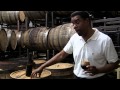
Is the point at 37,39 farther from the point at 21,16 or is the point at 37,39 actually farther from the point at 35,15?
the point at 21,16

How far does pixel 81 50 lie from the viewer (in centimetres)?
242

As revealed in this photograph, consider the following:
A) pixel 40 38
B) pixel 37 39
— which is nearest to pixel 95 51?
pixel 40 38

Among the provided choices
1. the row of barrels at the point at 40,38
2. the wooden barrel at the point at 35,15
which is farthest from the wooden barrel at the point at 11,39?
the wooden barrel at the point at 35,15

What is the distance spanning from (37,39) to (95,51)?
370 cm

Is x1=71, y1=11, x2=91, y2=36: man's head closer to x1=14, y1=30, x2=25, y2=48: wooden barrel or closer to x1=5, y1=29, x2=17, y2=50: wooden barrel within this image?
x1=5, y1=29, x2=17, y2=50: wooden barrel

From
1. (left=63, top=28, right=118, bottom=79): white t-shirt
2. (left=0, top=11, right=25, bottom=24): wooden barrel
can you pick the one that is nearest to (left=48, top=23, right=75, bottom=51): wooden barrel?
(left=63, top=28, right=118, bottom=79): white t-shirt

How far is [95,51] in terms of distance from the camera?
2.30m

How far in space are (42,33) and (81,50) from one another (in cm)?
337

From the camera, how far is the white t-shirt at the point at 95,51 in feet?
7.31

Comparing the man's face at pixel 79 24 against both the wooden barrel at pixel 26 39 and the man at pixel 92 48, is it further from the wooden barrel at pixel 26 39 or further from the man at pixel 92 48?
the wooden barrel at pixel 26 39

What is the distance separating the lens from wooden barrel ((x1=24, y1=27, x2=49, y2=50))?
5.64 metres

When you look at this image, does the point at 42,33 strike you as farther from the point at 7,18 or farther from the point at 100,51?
the point at 100,51
